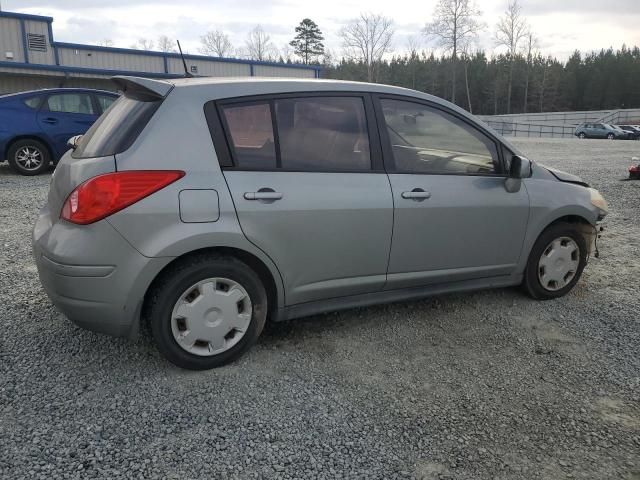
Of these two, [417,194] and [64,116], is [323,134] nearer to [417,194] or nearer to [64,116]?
[417,194]

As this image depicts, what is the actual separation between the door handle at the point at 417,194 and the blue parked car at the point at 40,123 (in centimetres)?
811

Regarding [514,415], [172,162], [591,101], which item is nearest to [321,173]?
[172,162]

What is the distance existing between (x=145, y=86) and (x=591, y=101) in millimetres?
85362

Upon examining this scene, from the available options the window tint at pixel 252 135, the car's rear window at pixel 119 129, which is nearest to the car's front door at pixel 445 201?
the window tint at pixel 252 135

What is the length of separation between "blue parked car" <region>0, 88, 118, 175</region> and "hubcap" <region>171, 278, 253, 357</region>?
789 cm

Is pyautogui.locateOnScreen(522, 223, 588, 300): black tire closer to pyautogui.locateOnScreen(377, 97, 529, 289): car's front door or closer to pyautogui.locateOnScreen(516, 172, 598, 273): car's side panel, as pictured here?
pyautogui.locateOnScreen(516, 172, 598, 273): car's side panel

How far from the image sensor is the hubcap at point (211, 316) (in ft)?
9.93

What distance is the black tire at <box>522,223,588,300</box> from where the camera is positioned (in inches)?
165

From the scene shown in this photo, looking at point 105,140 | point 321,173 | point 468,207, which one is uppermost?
point 105,140

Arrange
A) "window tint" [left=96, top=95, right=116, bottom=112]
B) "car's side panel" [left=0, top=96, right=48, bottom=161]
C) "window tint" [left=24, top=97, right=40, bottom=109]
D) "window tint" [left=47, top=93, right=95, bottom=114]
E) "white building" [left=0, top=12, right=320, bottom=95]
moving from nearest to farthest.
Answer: "car's side panel" [left=0, top=96, right=48, bottom=161] < "window tint" [left=24, top=97, right=40, bottom=109] < "window tint" [left=47, top=93, right=95, bottom=114] < "window tint" [left=96, top=95, right=116, bottom=112] < "white building" [left=0, top=12, right=320, bottom=95]

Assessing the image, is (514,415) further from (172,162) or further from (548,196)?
(172,162)

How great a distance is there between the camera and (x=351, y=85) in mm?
3533

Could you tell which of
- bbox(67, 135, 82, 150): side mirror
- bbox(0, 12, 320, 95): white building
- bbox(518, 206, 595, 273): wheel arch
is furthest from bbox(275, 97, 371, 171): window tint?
bbox(0, 12, 320, 95): white building

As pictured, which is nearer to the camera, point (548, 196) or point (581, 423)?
point (581, 423)
